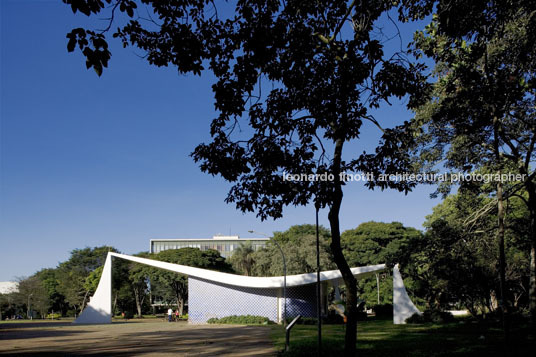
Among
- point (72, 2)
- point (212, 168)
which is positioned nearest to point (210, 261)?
point (212, 168)

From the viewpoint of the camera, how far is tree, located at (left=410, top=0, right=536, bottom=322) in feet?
28.1

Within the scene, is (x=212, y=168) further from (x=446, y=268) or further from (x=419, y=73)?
(x=446, y=268)

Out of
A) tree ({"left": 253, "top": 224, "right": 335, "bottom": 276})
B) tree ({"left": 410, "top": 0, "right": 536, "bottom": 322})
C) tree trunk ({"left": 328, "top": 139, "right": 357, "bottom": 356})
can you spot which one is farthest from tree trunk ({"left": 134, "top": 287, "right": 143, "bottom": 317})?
tree trunk ({"left": 328, "top": 139, "right": 357, "bottom": 356})

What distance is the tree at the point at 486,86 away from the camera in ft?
28.1

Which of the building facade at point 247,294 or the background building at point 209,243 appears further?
the background building at point 209,243

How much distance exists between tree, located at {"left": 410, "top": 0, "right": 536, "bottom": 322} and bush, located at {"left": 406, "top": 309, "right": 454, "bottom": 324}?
1045 centimetres

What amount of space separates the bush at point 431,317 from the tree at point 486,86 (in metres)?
10.4

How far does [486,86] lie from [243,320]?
25423 mm

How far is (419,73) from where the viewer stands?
9305 millimetres

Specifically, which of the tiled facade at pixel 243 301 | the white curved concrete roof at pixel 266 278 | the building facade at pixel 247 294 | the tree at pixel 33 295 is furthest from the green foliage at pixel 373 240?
the tree at pixel 33 295

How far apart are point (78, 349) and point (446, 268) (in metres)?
18.9

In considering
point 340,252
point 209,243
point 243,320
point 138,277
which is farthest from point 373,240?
point 209,243

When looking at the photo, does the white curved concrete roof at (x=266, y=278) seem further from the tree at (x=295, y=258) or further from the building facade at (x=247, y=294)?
the tree at (x=295, y=258)

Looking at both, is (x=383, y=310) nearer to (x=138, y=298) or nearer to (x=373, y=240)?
(x=373, y=240)
